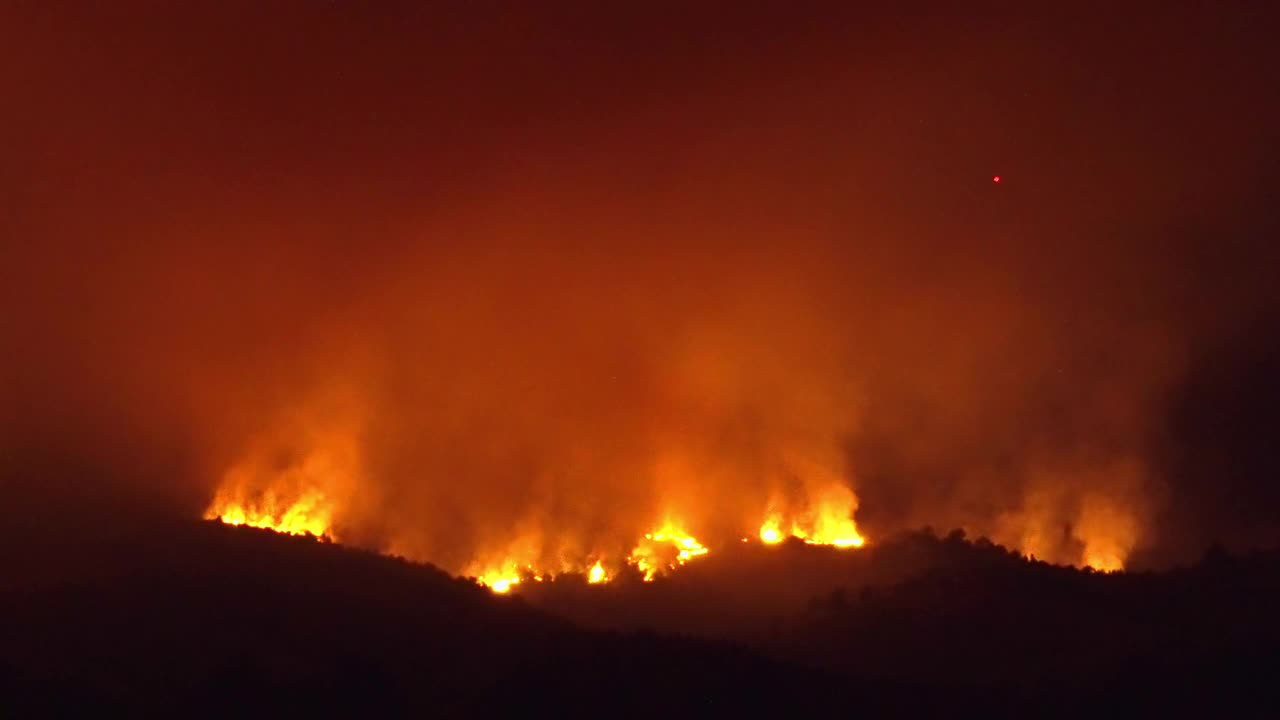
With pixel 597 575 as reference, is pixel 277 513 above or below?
above

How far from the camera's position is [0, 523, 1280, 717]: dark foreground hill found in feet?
79.9

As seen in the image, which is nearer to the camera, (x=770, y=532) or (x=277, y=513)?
(x=277, y=513)

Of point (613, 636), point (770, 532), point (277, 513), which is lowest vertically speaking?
point (613, 636)

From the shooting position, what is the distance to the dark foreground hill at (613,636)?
24.4 m

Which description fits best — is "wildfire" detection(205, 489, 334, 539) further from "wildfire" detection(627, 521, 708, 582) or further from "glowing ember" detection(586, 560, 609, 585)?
"wildfire" detection(627, 521, 708, 582)

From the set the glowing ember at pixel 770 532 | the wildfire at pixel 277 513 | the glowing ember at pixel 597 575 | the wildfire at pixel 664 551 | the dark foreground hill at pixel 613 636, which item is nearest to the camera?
the dark foreground hill at pixel 613 636

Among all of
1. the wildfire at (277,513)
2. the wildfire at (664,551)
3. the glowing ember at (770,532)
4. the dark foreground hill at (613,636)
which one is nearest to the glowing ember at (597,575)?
the dark foreground hill at (613,636)

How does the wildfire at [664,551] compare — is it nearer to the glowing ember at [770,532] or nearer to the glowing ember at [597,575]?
the glowing ember at [597,575]

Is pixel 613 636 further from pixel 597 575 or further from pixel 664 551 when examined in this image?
pixel 664 551

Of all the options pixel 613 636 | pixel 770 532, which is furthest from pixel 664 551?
pixel 613 636

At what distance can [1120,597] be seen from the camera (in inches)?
1248

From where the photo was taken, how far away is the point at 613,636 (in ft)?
90.1

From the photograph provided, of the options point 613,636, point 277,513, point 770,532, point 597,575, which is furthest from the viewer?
point 770,532

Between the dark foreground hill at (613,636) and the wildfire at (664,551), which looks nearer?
the dark foreground hill at (613,636)
